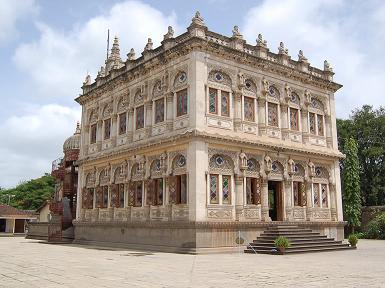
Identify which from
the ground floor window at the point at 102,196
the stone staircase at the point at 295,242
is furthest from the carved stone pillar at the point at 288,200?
the ground floor window at the point at 102,196

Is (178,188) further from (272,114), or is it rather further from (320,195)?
(320,195)

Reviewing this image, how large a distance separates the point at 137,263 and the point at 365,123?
35198 mm

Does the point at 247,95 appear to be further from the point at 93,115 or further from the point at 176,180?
the point at 93,115

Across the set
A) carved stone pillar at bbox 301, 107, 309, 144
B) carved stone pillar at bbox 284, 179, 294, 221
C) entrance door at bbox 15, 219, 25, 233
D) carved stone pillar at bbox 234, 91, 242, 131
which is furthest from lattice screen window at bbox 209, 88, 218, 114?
entrance door at bbox 15, 219, 25, 233

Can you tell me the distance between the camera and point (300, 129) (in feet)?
84.3

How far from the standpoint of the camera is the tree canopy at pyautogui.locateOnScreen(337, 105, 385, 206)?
1677 inches

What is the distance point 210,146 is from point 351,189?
65.1 feet

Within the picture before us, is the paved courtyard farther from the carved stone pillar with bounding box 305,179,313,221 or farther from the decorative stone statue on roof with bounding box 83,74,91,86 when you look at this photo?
the decorative stone statue on roof with bounding box 83,74,91,86

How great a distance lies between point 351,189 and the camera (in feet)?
119

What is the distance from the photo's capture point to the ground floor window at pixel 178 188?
70.3 ft

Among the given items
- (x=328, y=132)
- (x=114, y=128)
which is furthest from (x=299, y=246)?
(x=114, y=128)

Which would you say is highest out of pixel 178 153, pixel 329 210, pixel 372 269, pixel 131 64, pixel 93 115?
pixel 131 64

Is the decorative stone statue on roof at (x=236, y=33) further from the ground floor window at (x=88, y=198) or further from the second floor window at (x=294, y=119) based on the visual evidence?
the ground floor window at (x=88, y=198)

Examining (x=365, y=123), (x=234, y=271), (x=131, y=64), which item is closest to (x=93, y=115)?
(x=131, y=64)
